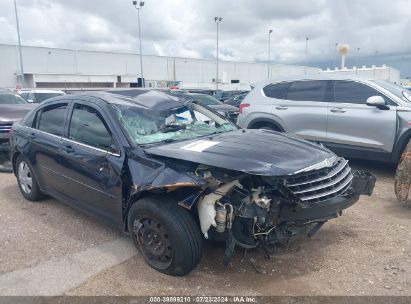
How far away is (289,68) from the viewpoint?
92.2 meters

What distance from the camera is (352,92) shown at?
6.61m

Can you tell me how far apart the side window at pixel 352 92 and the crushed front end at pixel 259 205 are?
3.72 m

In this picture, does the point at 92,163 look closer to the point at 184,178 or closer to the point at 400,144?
the point at 184,178

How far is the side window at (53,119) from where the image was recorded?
14.9 feet

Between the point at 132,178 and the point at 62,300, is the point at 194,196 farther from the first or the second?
the point at 62,300

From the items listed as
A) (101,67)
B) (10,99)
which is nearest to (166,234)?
(10,99)

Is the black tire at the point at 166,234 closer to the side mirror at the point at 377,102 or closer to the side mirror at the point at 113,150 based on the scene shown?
the side mirror at the point at 113,150

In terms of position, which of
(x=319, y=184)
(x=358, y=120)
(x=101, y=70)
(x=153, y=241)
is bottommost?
(x=153, y=241)

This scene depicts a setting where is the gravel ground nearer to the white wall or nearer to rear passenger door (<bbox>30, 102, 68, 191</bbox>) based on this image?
rear passenger door (<bbox>30, 102, 68, 191</bbox>)

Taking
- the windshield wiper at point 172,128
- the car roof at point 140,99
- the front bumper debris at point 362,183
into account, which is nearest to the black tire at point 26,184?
the car roof at point 140,99

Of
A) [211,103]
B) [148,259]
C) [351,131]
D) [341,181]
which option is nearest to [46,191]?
[148,259]

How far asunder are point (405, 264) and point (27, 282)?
3397mm

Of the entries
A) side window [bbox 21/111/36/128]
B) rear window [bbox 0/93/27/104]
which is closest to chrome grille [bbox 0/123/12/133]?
rear window [bbox 0/93/27/104]

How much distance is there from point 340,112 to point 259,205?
420cm
